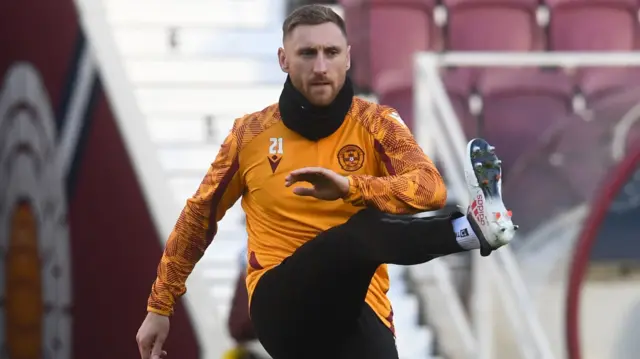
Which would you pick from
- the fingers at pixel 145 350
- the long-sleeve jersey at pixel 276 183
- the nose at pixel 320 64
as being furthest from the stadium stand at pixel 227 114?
the nose at pixel 320 64

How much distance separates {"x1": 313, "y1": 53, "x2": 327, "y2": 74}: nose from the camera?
2752 mm

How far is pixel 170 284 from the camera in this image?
9.79 feet

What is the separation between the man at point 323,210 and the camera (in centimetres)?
259

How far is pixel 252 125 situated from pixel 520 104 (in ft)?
10.4

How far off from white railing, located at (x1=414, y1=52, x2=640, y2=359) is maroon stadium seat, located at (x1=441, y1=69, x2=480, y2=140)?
1.87 ft

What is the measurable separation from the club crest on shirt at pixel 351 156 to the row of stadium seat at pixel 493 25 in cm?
362

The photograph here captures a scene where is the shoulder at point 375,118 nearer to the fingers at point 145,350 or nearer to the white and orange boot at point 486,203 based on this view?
the white and orange boot at point 486,203

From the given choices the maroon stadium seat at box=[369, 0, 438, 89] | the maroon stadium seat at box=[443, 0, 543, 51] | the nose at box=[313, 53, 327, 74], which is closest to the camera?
the nose at box=[313, 53, 327, 74]

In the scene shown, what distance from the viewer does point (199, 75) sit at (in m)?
6.35

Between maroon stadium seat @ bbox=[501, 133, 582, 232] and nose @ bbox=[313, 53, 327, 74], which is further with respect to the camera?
maroon stadium seat @ bbox=[501, 133, 582, 232]

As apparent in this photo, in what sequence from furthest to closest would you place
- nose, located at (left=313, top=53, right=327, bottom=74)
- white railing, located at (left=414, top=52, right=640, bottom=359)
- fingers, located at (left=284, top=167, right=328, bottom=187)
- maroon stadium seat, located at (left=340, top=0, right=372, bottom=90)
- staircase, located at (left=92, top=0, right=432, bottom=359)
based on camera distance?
maroon stadium seat, located at (left=340, top=0, right=372, bottom=90), staircase, located at (left=92, top=0, right=432, bottom=359), white railing, located at (left=414, top=52, right=640, bottom=359), nose, located at (left=313, top=53, right=327, bottom=74), fingers, located at (left=284, top=167, right=328, bottom=187)

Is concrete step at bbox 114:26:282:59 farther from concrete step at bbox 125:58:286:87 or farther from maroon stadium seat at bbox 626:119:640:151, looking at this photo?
maroon stadium seat at bbox 626:119:640:151

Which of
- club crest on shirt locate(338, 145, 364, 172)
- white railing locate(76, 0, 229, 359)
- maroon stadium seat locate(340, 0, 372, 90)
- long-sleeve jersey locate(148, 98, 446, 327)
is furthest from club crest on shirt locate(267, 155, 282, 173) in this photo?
maroon stadium seat locate(340, 0, 372, 90)

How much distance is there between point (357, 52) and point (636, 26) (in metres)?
1.63
